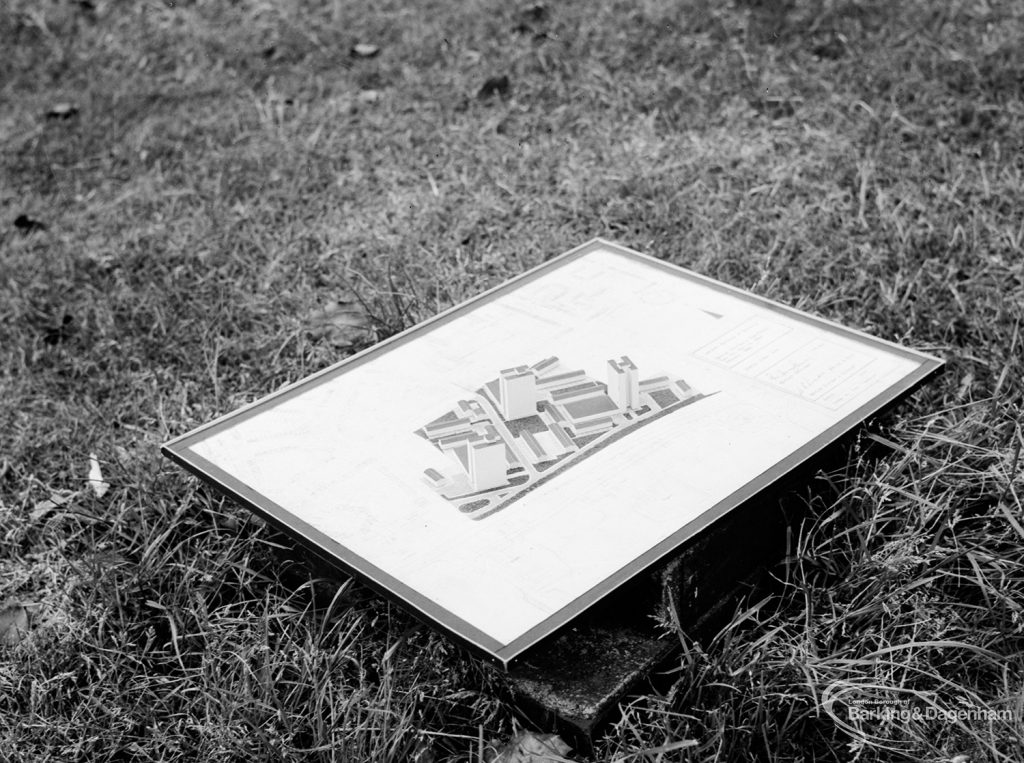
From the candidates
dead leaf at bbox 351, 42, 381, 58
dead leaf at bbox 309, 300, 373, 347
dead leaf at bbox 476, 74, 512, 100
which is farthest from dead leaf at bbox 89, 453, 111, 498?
dead leaf at bbox 351, 42, 381, 58

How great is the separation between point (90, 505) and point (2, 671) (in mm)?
483

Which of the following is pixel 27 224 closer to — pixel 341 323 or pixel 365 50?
pixel 341 323

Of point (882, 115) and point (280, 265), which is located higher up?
point (882, 115)

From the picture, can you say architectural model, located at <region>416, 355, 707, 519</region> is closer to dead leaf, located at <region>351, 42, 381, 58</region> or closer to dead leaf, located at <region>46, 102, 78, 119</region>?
dead leaf, located at <region>351, 42, 381, 58</region>

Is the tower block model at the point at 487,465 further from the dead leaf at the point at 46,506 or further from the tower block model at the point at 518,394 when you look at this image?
the dead leaf at the point at 46,506

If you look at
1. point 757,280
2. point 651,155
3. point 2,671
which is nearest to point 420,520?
point 2,671

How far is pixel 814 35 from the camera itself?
438cm

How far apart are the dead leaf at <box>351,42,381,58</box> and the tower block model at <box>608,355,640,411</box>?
109 inches

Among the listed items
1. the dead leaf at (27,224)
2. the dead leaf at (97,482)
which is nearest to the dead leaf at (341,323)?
the dead leaf at (97,482)

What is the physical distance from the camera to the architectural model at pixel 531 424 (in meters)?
2.06

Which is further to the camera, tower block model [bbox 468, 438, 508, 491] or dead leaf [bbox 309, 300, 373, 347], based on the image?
dead leaf [bbox 309, 300, 373, 347]

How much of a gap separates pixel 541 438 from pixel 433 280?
1161 mm

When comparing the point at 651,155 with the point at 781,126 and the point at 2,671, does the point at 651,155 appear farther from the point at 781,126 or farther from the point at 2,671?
the point at 2,671

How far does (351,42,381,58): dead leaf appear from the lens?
15.2ft
